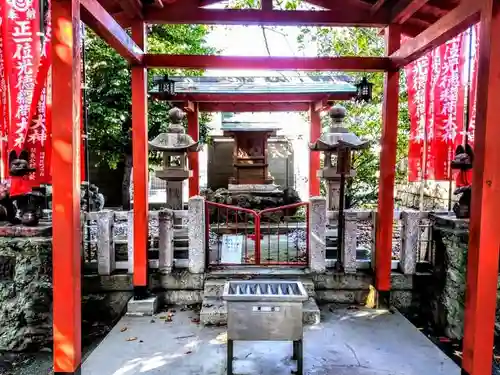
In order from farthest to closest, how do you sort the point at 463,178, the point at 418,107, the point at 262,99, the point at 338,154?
the point at 262,99 → the point at 338,154 → the point at 418,107 → the point at 463,178

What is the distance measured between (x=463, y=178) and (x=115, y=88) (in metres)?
10.6

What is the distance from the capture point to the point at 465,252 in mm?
5816

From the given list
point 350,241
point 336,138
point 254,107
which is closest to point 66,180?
point 350,241

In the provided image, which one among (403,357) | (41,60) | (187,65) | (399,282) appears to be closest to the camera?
(41,60)

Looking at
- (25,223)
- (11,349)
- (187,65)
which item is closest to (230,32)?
(187,65)

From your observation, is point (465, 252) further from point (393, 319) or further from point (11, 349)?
point (11, 349)

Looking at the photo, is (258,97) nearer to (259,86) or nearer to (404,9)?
(259,86)

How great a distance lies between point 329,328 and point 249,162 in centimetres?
710

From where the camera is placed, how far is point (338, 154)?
7.23 metres

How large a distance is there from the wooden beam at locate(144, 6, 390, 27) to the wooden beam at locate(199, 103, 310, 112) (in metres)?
6.13

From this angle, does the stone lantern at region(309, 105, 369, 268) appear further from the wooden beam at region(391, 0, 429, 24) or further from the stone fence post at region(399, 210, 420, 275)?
the wooden beam at region(391, 0, 429, 24)

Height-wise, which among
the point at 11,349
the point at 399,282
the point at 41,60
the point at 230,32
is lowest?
the point at 11,349

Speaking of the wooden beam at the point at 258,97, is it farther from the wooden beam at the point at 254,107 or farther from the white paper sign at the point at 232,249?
the white paper sign at the point at 232,249

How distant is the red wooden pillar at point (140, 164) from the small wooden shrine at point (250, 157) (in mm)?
5862
